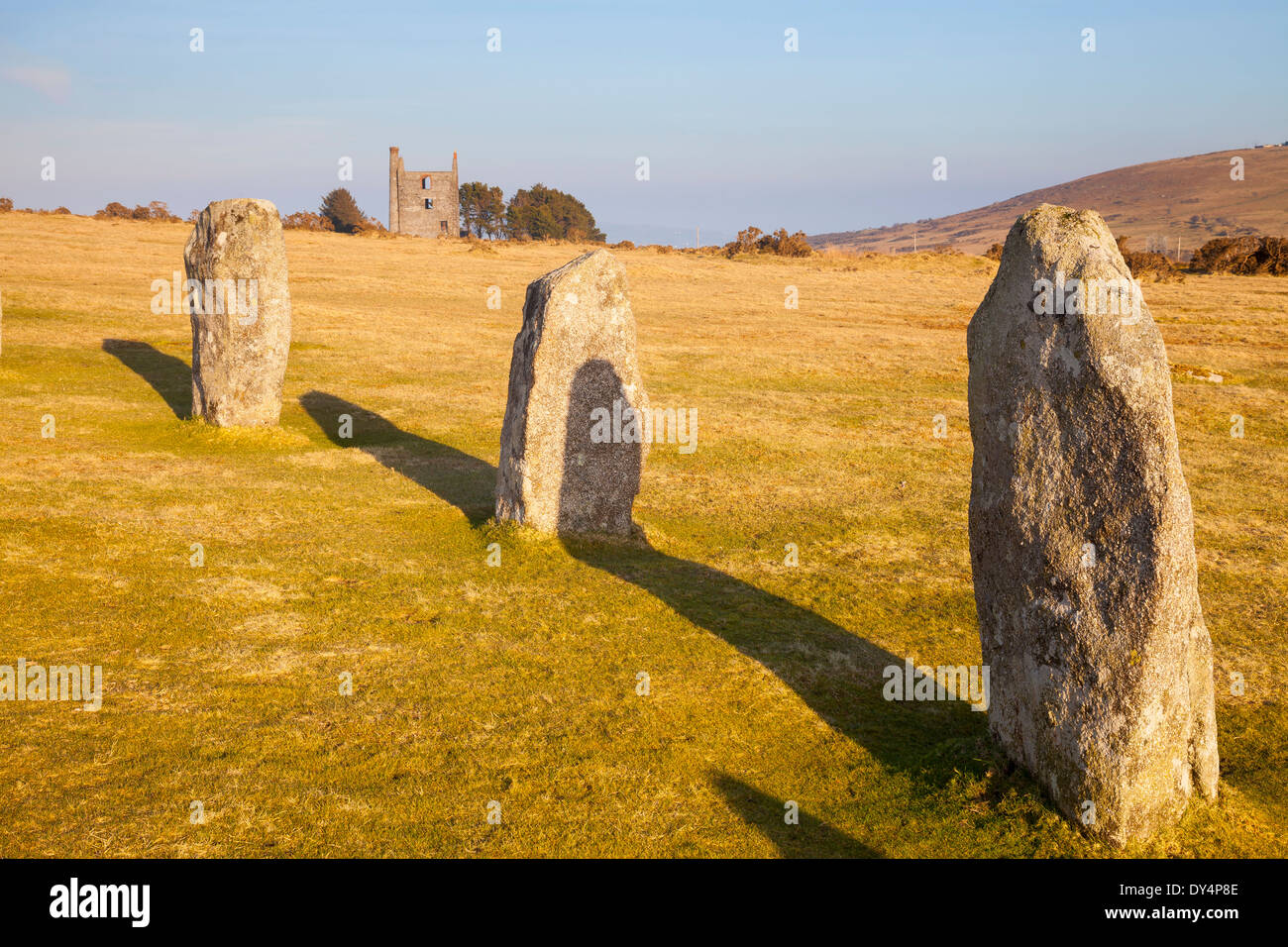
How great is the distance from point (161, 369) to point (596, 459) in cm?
1486

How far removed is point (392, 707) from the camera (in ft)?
26.3

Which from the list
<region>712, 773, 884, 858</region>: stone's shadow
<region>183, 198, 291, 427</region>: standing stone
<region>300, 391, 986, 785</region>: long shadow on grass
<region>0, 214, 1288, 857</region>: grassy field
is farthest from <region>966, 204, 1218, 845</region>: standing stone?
<region>183, 198, 291, 427</region>: standing stone

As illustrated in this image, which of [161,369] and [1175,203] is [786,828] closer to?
[161,369]

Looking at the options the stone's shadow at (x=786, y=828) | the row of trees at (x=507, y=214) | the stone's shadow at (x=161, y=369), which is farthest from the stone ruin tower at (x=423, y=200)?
the stone's shadow at (x=786, y=828)

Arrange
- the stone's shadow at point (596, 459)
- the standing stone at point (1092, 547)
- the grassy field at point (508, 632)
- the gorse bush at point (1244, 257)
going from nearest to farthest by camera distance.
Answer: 1. the standing stone at point (1092, 547)
2. the grassy field at point (508, 632)
3. the stone's shadow at point (596, 459)
4. the gorse bush at point (1244, 257)

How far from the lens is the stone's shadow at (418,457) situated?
14.1m

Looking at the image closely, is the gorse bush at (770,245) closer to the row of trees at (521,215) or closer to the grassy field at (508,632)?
the row of trees at (521,215)

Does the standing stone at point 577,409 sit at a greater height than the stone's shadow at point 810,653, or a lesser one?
greater

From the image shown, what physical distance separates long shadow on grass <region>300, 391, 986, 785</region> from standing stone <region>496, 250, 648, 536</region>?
0.59m

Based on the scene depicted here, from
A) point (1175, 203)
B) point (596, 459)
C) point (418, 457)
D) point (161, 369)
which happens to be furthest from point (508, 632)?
point (1175, 203)

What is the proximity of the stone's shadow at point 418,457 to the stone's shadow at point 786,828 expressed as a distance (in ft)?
22.1

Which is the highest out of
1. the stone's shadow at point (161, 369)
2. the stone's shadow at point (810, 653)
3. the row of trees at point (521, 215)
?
the row of trees at point (521, 215)

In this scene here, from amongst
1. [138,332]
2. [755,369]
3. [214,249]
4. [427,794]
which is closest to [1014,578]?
[427,794]

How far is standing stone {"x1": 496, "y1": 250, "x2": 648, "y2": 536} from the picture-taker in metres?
11.8
